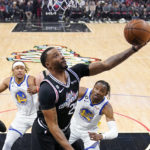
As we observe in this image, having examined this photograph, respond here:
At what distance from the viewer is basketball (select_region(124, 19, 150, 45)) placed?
11.3ft

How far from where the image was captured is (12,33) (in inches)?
679

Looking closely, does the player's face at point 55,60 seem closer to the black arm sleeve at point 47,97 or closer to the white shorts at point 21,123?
the black arm sleeve at point 47,97

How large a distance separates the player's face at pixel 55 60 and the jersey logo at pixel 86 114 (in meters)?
1.80

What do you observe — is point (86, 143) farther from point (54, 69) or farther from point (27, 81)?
point (54, 69)

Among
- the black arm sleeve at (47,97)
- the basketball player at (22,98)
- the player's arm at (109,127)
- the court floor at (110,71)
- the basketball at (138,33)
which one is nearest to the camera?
the black arm sleeve at (47,97)

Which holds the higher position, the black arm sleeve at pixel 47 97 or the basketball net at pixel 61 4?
the black arm sleeve at pixel 47 97

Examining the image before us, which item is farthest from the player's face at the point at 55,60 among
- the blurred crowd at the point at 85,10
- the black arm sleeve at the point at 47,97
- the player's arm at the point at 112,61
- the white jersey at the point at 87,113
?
the blurred crowd at the point at 85,10

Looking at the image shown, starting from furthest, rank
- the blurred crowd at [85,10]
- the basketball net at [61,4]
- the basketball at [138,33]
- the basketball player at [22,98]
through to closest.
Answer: the blurred crowd at [85,10], the basketball net at [61,4], the basketball player at [22,98], the basketball at [138,33]

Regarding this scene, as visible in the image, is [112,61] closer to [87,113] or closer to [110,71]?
[87,113]

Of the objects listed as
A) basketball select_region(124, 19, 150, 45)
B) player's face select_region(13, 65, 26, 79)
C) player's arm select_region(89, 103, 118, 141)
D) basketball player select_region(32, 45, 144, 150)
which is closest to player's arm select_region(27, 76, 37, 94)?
player's face select_region(13, 65, 26, 79)

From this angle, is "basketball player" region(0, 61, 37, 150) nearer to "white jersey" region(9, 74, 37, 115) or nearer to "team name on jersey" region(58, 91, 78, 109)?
"white jersey" region(9, 74, 37, 115)

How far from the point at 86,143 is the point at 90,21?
1938 cm

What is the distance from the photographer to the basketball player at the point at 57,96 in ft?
9.87

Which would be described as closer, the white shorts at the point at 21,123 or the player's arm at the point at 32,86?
the player's arm at the point at 32,86
